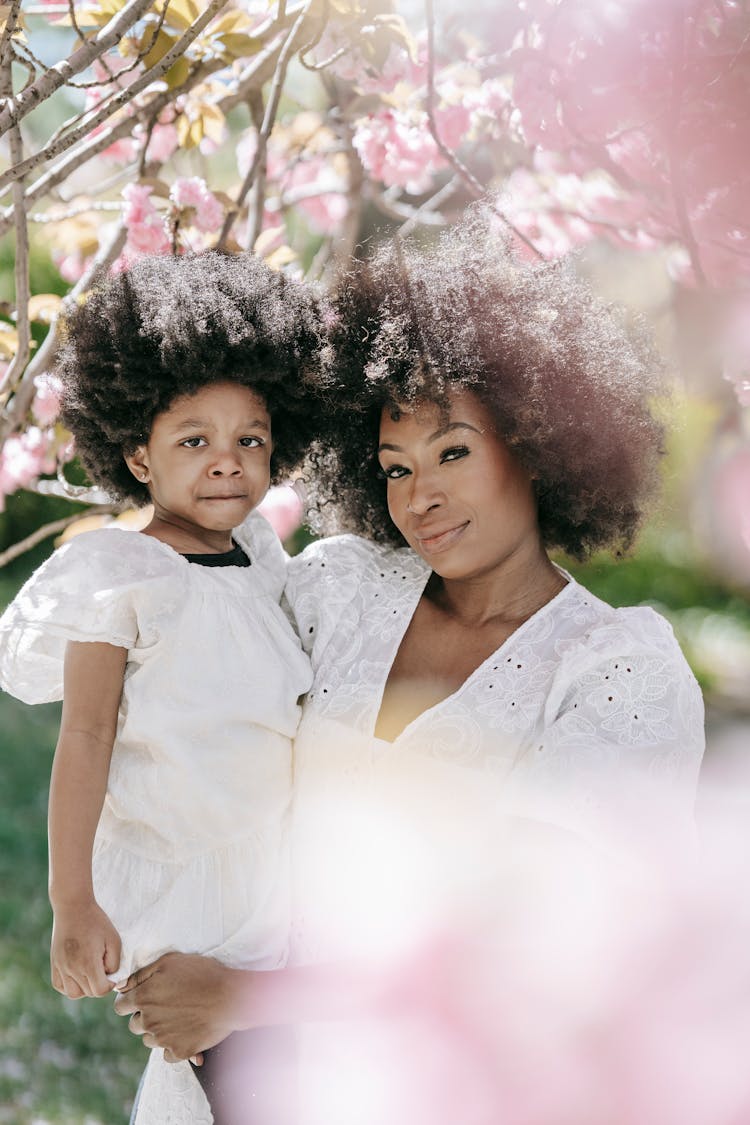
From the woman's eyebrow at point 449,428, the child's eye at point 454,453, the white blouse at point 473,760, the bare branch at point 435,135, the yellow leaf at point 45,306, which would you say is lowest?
the white blouse at point 473,760

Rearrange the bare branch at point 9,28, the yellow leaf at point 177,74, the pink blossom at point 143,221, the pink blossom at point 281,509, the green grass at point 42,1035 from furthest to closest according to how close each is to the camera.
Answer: the green grass at point 42,1035, the pink blossom at point 281,509, the pink blossom at point 143,221, the yellow leaf at point 177,74, the bare branch at point 9,28

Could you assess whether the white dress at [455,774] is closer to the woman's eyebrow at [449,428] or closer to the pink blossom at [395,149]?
the woman's eyebrow at [449,428]

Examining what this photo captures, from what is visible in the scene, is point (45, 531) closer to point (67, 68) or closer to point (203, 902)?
point (203, 902)

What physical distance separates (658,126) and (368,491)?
2.63 feet

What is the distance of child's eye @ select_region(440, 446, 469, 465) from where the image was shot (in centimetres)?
180

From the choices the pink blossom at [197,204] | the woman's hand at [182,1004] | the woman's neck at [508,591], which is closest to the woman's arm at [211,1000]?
the woman's hand at [182,1004]

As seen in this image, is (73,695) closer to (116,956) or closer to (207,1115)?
(116,956)

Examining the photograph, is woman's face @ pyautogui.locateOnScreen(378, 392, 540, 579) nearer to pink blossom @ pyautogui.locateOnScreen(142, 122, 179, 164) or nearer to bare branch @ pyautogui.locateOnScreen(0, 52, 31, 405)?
bare branch @ pyautogui.locateOnScreen(0, 52, 31, 405)

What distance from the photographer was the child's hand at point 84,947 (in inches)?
61.3

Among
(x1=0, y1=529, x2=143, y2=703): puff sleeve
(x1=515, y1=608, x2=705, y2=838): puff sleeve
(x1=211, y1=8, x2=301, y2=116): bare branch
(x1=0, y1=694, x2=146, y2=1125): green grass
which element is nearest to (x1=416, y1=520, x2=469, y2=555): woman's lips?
(x1=515, y1=608, x2=705, y2=838): puff sleeve

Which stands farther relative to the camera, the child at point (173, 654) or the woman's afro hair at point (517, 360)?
the woman's afro hair at point (517, 360)

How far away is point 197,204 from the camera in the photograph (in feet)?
7.70

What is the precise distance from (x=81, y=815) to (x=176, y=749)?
6.2 inches

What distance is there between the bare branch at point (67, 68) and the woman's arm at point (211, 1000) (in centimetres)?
113
